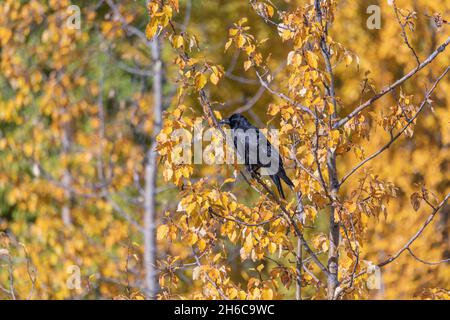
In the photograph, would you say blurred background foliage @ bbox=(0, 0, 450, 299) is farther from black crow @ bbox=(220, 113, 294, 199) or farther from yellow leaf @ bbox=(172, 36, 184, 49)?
yellow leaf @ bbox=(172, 36, 184, 49)

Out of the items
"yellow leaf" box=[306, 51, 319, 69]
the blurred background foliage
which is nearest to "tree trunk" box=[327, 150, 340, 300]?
"yellow leaf" box=[306, 51, 319, 69]

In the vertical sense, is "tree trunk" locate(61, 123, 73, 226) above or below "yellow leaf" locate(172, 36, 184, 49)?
above

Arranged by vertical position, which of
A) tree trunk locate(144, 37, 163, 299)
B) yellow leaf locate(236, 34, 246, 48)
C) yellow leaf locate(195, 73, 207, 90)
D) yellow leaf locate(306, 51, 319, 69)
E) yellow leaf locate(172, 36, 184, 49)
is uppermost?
tree trunk locate(144, 37, 163, 299)

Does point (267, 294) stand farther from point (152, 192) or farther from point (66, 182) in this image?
point (66, 182)

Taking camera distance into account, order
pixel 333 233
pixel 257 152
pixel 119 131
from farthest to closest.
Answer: pixel 119 131
pixel 257 152
pixel 333 233

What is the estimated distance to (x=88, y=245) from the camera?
32.7 ft

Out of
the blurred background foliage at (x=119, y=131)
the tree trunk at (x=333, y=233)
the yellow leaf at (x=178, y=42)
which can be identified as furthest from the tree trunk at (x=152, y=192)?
the yellow leaf at (x=178, y=42)

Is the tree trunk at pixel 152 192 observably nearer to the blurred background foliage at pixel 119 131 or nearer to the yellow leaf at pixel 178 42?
the blurred background foliage at pixel 119 131

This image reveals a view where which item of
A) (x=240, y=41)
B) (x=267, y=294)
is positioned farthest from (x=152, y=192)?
(x=240, y=41)

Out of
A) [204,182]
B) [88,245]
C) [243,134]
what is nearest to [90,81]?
[88,245]

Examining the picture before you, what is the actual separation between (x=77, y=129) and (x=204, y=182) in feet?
23.2

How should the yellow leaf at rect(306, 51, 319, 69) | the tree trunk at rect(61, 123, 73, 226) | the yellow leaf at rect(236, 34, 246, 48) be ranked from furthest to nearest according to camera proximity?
Result: the tree trunk at rect(61, 123, 73, 226), the yellow leaf at rect(236, 34, 246, 48), the yellow leaf at rect(306, 51, 319, 69)

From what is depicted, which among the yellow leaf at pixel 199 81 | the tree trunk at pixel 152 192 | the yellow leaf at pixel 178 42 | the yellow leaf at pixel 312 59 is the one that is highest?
the tree trunk at pixel 152 192
